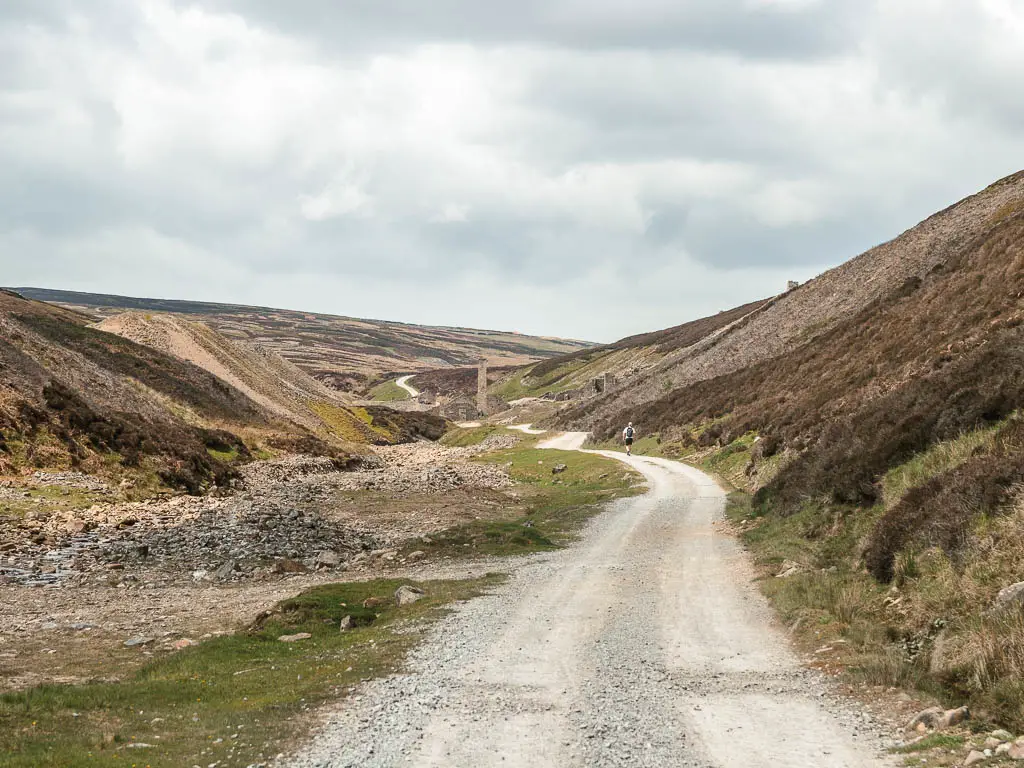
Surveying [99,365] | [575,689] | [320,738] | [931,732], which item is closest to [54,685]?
[320,738]

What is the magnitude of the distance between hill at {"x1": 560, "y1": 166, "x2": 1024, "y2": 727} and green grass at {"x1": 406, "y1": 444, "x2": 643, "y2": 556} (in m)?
6.03

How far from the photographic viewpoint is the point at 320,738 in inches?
344

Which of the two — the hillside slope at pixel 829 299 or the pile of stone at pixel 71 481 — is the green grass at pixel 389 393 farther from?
the pile of stone at pixel 71 481

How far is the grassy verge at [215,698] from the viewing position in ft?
27.2

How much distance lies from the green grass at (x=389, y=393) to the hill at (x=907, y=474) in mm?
125253

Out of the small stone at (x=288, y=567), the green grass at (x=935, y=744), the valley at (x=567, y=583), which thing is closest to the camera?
the green grass at (x=935, y=744)

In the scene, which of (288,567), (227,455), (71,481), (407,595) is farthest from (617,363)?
(407,595)

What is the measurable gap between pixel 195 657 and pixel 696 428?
43353 millimetres

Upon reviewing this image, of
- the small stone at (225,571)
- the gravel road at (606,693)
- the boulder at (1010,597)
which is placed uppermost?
the boulder at (1010,597)

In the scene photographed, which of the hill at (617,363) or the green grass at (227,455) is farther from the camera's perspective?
the hill at (617,363)

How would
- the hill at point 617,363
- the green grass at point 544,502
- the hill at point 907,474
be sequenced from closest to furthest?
the hill at point 907,474
the green grass at point 544,502
the hill at point 617,363

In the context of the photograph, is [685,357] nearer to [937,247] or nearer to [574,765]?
[937,247]

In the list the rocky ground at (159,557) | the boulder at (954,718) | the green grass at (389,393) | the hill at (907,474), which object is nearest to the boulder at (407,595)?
the rocky ground at (159,557)

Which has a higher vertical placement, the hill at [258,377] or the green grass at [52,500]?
the hill at [258,377]
